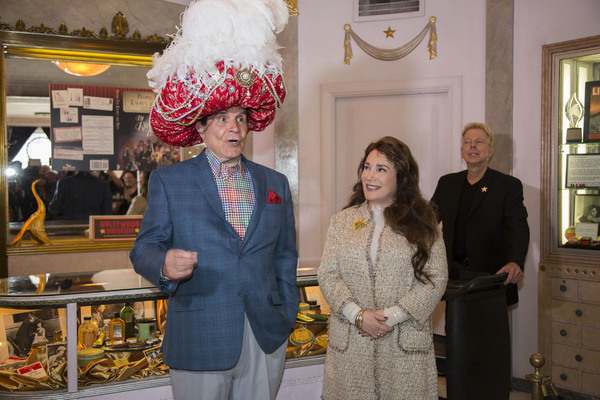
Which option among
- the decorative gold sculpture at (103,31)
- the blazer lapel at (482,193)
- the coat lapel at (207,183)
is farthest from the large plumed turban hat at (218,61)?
the decorative gold sculpture at (103,31)

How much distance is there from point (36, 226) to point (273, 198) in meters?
3.27

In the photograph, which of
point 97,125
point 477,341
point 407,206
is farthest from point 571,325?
point 97,125

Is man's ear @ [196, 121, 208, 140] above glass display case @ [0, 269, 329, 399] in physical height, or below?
above

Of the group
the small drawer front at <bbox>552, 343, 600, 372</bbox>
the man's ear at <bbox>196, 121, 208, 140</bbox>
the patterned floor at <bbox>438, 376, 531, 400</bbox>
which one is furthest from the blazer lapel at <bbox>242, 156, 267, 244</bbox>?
the small drawer front at <bbox>552, 343, 600, 372</bbox>

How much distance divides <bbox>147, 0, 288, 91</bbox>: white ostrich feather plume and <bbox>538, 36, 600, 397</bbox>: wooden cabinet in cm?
311

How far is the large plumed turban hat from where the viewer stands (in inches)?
72.5

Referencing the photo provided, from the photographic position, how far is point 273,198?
202 centimetres

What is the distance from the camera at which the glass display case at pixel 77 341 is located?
92.1 inches

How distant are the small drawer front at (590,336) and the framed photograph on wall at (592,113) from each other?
139cm

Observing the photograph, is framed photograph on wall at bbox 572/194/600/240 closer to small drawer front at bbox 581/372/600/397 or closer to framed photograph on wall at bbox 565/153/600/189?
framed photograph on wall at bbox 565/153/600/189

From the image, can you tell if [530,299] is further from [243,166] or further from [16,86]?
[16,86]

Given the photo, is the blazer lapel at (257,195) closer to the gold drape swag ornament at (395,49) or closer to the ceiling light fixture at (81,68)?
the gold drape swag ornament at (395,49)

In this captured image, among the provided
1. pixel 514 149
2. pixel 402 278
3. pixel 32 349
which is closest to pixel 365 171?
pixel 402 278

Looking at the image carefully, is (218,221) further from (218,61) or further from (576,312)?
(576,312)
